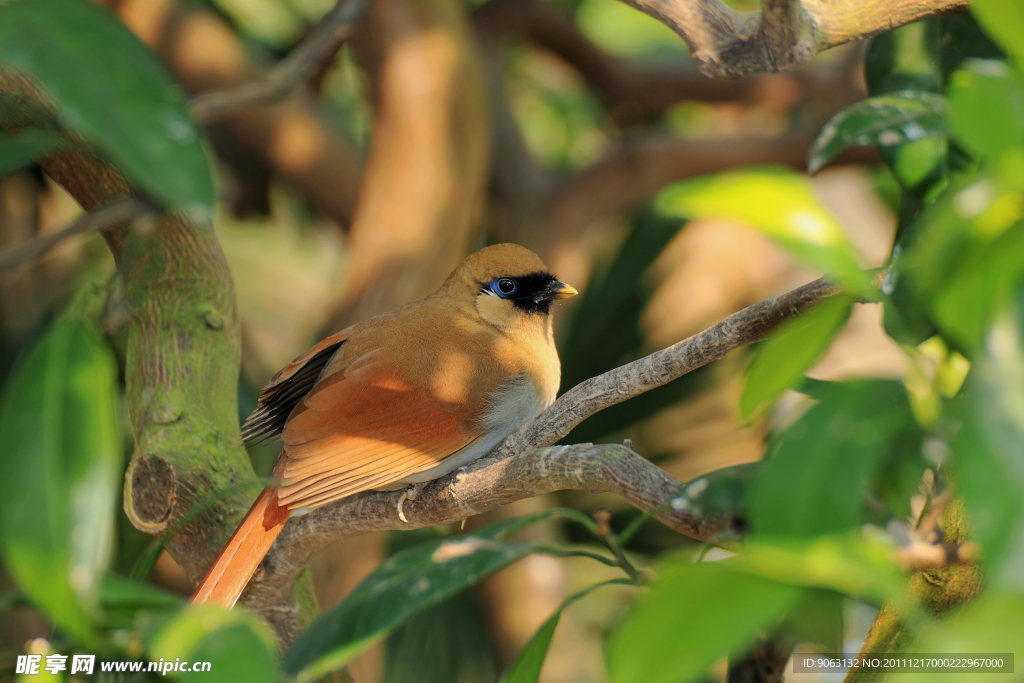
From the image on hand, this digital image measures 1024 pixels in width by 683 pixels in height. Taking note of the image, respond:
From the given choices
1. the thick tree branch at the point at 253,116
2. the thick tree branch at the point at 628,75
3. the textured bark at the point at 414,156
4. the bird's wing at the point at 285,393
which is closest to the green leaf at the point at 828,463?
the bird's wing at the point at 285,393

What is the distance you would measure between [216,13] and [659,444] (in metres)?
3.09

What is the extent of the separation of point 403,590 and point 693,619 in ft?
1.89

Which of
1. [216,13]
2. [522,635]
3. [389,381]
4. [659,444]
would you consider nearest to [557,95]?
[216,13]

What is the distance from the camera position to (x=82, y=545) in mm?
728

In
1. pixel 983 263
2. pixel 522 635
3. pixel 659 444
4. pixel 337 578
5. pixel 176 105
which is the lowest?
pixel 522 635

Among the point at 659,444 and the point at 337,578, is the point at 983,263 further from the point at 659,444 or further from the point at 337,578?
the point at 659,444

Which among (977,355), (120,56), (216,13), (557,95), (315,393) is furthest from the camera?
(557,95)

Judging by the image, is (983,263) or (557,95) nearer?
(983,263)

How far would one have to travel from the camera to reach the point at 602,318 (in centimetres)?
341

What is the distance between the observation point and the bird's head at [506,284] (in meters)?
2.26

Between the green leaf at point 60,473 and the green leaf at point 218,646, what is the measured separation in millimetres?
110

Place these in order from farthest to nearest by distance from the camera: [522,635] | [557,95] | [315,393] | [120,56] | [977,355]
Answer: [557,95] → [522,635] → [315,393] → [120,56] → [977,355]

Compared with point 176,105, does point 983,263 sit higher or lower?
lower

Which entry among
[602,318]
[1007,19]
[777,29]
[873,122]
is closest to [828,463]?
[1007,19]
